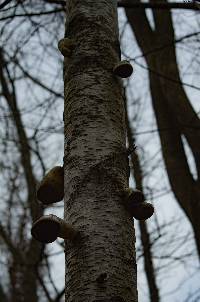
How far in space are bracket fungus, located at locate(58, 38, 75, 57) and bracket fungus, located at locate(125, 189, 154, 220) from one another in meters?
0.78

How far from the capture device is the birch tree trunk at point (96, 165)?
1.45 m

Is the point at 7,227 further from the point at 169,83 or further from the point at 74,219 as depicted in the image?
the point at 74,219

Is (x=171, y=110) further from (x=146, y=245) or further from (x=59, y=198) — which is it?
(x=59, y=198)

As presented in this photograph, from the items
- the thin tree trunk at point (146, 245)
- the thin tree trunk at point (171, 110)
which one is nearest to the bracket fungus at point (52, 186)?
the thin tree trunk at point (146, 245)

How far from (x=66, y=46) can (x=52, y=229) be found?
3.10 feet

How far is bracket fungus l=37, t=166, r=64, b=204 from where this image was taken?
1868mm

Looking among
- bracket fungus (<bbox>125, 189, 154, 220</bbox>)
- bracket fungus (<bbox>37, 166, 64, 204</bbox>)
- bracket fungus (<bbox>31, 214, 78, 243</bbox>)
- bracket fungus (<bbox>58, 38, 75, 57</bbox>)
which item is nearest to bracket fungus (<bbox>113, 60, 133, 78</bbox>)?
bracket fungus (<bbox>58, 38, 75, 57</bbox>)

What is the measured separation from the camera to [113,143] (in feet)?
5.89

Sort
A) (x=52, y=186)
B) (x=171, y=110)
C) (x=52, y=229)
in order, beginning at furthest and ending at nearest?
(x=171, y=110), (x=52, y=186), (x=52, y=229)

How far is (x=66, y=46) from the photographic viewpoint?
2.14 meters

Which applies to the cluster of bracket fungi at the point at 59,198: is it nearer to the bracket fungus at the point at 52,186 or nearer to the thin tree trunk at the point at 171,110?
the bracket fungus at the point at 52,186

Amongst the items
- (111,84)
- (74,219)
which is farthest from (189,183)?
(74,219)

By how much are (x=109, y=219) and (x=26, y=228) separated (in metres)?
8.78

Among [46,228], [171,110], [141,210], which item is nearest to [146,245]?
[171,110]
